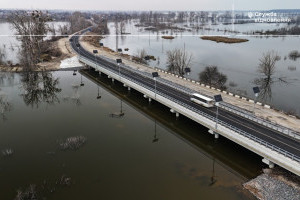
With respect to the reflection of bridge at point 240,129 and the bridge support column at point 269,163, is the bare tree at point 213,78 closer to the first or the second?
the reflection of bridge at point 240,129

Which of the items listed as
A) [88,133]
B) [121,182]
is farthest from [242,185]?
[88,133]

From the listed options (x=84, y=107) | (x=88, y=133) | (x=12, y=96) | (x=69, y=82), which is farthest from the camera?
(x=69, y=82)

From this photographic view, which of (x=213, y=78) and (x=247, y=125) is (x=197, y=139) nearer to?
(x=247, y=125)

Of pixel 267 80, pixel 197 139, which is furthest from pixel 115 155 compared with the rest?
pixel 267 80

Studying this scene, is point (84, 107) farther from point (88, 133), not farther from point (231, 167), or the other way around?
point (231, 167)

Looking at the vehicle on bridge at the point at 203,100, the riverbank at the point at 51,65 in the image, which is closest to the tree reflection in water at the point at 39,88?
the riverbank at the point at 51,65
